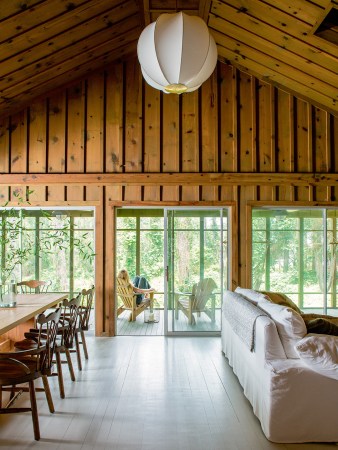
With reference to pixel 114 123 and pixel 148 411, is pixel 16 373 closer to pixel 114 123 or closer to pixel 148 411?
pixel 148 411

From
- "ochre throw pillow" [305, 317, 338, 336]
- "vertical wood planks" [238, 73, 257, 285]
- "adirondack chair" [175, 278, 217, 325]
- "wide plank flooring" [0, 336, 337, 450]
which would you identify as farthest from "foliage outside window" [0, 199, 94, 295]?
"ochre throw pillow" [305, 317, 338, 336]

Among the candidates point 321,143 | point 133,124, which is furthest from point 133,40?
point 321,143

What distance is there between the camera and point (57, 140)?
6.59 meters

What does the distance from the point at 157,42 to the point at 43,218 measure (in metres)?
4.59

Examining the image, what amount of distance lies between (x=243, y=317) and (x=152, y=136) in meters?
3.56

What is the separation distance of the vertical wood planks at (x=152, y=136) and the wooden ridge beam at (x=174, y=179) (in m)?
0.14

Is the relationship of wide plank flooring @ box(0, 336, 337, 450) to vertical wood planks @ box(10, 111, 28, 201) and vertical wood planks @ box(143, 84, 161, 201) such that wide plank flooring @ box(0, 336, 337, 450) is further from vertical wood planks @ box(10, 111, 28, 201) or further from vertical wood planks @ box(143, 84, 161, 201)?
vertical wood planks @ box(10, 111, 28, 201)

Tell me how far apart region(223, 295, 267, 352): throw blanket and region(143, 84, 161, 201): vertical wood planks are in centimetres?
228

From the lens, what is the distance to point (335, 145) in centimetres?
662

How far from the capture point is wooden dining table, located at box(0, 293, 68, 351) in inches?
143

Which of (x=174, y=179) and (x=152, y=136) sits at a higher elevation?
(x=152, y=136)

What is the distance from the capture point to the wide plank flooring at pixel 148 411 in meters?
3.08

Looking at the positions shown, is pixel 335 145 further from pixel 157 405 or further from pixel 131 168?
pixel 157 405

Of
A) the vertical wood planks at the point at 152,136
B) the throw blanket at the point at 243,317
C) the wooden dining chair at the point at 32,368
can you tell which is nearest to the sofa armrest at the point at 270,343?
the throw blanket at the point at 243,317
